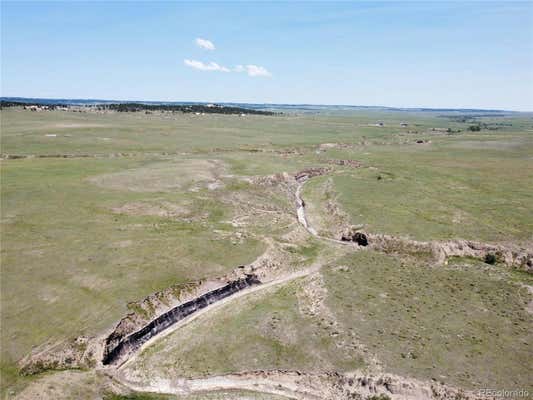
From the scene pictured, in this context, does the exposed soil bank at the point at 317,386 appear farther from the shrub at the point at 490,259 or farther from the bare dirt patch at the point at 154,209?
the bare dirt patch at the point at 154,209

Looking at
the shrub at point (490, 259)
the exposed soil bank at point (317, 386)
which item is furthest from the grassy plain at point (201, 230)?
the shrub at point (490, 259)

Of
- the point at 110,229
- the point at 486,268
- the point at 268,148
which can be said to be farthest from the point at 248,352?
the point at 268,148

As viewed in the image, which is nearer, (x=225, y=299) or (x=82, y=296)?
(x=82, y=296)

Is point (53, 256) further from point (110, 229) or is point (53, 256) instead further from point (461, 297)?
point (461, 297)

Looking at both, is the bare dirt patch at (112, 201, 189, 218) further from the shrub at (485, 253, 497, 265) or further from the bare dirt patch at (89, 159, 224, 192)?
the shrub at (485, 253, 497, 265)

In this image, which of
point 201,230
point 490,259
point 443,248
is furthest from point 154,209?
point 490,259

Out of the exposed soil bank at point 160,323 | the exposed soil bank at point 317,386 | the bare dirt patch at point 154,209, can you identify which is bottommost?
the exposed soil bank at point 317,386
